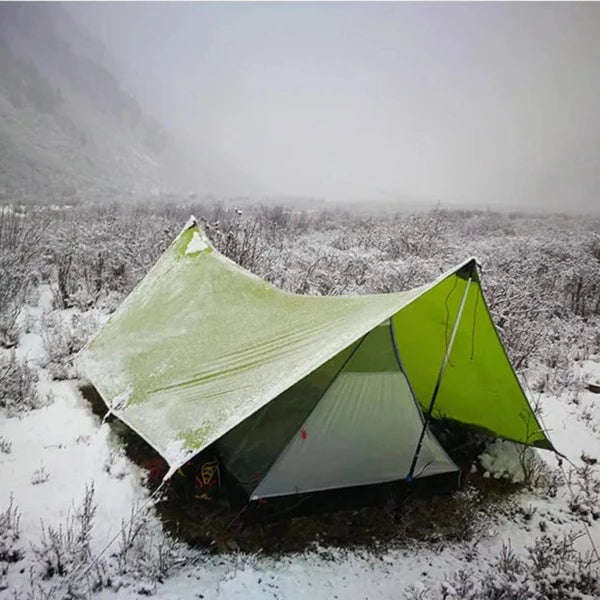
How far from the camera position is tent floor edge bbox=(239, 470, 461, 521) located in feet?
10.4

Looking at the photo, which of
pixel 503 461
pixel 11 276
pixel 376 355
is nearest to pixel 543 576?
pixel 503 461

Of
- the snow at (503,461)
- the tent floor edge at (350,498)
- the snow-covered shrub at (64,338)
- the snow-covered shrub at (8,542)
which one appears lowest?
the snow-covered shrub at (8,542)

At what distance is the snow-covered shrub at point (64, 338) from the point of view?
5254 mm

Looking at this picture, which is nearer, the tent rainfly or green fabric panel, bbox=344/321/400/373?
the tent rainfly

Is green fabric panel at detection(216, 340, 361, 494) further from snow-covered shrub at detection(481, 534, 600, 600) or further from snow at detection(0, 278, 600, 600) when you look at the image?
snow-covered shrub at detection(481, 534, 600, 600)

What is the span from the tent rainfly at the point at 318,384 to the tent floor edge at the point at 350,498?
1.9 inches

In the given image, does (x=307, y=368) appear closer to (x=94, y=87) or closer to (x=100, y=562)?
(x=100, y=562)

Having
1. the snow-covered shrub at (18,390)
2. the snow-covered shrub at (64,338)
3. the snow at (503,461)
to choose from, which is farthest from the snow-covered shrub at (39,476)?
the snow at (503,461)

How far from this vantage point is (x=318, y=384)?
3506 mm

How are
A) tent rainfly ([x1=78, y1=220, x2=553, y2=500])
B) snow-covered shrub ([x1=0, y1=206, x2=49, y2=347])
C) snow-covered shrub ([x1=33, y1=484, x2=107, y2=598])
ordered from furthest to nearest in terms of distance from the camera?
snow-covered shrub ([x1=0, y1=206, x2=49, y2=347]), tent rainfly ([x1=78, y1=220, x2=553, y2=500]), snow-covered shrub ([x1=33, y1=484, x2=107, y2=598])

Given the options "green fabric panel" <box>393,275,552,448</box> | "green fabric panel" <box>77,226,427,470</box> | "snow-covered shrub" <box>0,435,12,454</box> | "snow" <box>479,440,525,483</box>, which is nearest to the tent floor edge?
"snow" <box>479,440,525,483</box>

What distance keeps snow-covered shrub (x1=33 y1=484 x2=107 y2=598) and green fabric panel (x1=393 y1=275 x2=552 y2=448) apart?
10.3 ft

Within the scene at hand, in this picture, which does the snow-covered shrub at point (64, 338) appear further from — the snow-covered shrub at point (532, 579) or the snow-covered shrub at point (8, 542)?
the snow-covered shrub at point (532, 579)

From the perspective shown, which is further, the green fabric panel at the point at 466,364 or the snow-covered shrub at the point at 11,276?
the snow-covered shrub at the point at 11,276
